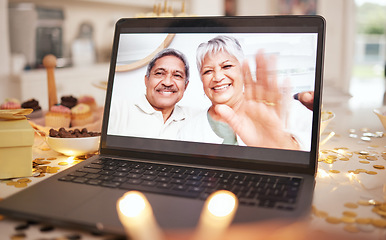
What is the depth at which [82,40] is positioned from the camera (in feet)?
10.3

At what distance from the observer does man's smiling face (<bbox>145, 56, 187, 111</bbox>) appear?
2.36ft

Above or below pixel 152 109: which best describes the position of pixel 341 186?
below

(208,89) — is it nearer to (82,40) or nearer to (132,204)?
(132,204)

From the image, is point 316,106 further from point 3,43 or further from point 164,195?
point 3,43

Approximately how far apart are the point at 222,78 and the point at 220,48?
0.06 m

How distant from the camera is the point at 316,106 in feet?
2.06

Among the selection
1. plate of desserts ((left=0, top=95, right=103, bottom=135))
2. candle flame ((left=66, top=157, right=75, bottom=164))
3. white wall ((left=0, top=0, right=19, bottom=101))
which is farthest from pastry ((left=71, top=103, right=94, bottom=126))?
white wall ((left=0, top=0, right=19, bottom=101))

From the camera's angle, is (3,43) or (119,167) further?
(3,43)

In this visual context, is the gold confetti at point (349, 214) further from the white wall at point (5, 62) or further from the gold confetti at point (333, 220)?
the white wall at point (5, 62)

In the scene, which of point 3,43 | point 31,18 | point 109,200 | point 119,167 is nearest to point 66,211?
point 109,200

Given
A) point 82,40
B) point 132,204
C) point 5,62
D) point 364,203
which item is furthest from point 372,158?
point 82,40

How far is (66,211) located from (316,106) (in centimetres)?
41

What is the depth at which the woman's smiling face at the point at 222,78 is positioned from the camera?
68cm

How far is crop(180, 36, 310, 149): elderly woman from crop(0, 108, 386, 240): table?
11 centimetres
